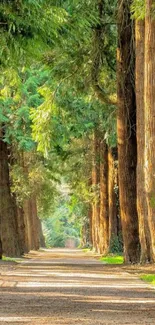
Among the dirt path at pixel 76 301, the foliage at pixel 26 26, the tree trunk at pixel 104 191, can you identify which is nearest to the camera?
the dirt path at pixel 76 301

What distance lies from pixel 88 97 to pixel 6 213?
28.9 ft

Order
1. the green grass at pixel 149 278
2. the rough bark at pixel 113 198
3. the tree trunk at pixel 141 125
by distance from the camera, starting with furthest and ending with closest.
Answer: the rough bark at pixel 113 198 < the tree trunk at pixel 141 125 < the green grass at pixel 149 278

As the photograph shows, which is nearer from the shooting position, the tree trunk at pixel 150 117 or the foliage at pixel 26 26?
the foliage at pixel 26 26

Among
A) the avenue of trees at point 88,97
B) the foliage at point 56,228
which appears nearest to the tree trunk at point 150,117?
the avenue of trees at point 88,97

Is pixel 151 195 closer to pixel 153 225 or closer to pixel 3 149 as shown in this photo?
pixel 153 225

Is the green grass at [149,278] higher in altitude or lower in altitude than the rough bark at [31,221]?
higher

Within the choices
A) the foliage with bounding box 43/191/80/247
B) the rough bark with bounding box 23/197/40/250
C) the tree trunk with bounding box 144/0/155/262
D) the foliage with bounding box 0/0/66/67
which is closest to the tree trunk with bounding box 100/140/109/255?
the rough bark with bounding box 23/197/40/250

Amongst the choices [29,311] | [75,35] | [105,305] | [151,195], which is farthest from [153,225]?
[29,311]

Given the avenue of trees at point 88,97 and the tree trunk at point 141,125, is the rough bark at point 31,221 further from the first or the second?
the tree trunk at point 141,125

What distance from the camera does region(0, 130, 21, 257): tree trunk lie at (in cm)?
3912

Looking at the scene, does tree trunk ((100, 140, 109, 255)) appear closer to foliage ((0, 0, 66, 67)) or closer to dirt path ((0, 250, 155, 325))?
dirt path ((0, 250, 155, 325))

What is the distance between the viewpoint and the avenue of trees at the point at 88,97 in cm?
1828

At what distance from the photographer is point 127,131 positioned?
3008cm

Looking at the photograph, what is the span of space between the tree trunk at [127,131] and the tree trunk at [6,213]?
9.49 metres
